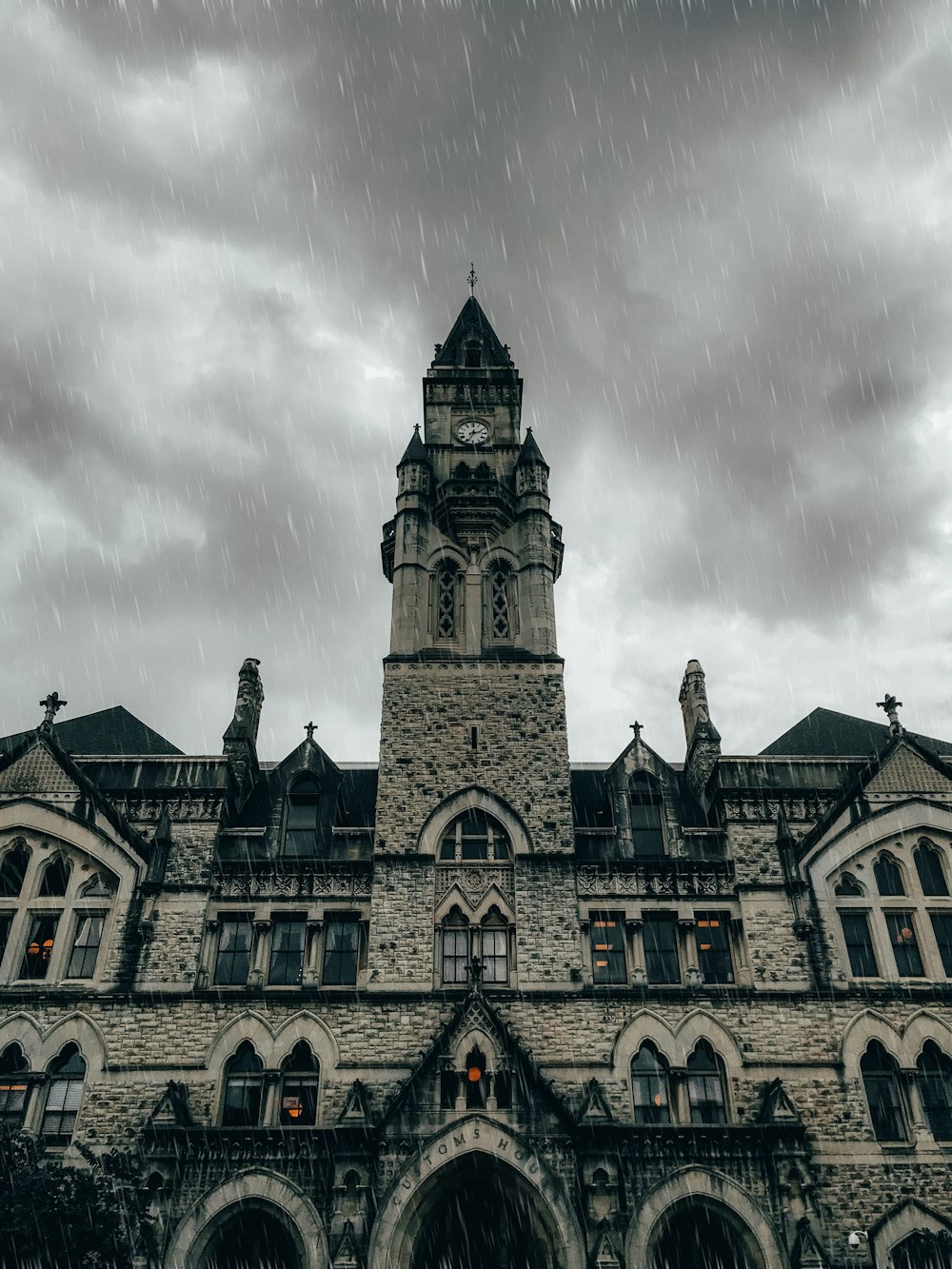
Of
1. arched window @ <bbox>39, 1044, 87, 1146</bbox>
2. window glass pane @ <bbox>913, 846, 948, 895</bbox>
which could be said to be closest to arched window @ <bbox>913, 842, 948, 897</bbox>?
window glass pane @ <bbox>913, 846, 948, 895</bbox>

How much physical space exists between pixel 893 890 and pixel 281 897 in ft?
53.3

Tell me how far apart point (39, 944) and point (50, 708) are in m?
6.62

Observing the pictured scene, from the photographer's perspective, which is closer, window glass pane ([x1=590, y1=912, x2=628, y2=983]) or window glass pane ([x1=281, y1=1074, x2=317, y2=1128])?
window glass pane ([x1=281, y1=1074, x2=317, y2=1128])

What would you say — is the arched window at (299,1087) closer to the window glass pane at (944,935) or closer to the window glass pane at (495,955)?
the window glass pane at (495,955)

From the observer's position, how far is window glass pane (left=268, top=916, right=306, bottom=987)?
25.2 m

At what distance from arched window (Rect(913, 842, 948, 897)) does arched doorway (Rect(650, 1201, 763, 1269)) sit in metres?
9.84

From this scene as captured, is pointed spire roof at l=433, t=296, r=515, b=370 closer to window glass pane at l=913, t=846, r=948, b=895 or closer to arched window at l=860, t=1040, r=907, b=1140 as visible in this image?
window glass pane at l=913, t=846, r=948, b=895

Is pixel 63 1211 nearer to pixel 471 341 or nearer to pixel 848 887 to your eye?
pixel 848 887

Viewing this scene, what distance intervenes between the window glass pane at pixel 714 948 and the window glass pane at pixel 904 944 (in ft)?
13.7

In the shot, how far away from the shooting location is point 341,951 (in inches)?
1007

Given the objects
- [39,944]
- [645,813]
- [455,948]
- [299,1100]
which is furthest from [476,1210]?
[39,944]

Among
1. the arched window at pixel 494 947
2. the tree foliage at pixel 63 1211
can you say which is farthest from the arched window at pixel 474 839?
the tree foliage at pixel 63 1211

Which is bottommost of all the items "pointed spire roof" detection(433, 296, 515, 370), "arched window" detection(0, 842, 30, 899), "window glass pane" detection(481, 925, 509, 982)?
"window glass pane" detection(481, 925, 509, 982)

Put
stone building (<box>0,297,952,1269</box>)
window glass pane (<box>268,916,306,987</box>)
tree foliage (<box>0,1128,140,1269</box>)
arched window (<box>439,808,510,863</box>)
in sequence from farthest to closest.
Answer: arched window (<box>439,808,510,863</box>)
window glass pane (<box>268,916,306,987</box>)
stone building (<box>0,297,952,1269</box>)
tree foliage (<box>0,1128,140,1269</box>)
